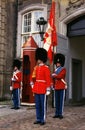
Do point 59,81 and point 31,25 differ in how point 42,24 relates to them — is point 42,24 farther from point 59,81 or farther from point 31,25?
point 59,81

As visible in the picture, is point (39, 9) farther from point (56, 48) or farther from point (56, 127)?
point (56, 127)

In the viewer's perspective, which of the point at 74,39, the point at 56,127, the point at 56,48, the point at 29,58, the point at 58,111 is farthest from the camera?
the point at 74,39

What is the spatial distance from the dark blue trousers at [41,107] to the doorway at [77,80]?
7067 mm

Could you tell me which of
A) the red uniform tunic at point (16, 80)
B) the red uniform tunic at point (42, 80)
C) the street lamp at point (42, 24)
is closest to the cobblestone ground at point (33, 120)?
the red uniform tunic at point (42, 80)

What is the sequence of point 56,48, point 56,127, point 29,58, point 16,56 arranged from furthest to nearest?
point 16,56 → point 56,48 → point 29,58 → point 56,127

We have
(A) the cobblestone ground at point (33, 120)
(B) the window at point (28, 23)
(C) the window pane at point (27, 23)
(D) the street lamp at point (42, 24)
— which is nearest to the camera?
(A) the cobblestone ground at point (33, 120)

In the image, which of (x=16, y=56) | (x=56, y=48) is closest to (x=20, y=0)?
(x=16, y=56)

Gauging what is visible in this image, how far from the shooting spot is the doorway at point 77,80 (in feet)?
50.8

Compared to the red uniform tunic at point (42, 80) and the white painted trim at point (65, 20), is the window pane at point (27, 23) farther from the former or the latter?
the red uniform tunic at point (42, 80)

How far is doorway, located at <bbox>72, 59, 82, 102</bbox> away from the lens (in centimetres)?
1548

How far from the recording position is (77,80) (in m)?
16.0

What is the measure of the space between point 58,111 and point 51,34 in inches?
144

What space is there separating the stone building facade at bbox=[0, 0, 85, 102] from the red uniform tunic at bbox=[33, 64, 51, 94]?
Answer: 5466mm

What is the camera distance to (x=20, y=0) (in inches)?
625
